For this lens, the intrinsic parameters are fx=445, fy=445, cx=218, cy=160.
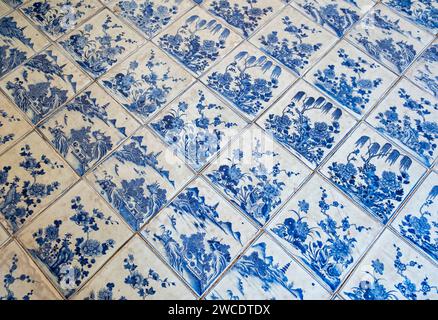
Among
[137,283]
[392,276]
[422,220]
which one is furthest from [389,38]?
[137,283]

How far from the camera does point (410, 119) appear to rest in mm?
1021

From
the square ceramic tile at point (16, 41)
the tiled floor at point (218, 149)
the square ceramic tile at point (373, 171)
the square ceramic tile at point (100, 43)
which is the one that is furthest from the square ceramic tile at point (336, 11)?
the square ceramic tile at point (16, 41)

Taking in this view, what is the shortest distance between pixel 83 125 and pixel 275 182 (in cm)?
44

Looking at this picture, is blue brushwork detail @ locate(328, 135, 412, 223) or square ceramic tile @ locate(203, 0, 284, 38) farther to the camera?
square ceramic tile @ locate(203, 0, 284, 38)

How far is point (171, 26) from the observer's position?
1133 millimetres

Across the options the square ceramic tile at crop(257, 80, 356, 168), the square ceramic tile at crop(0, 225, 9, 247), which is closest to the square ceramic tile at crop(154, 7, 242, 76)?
the square ceramic tile at crop(257, 80, 356, 168)

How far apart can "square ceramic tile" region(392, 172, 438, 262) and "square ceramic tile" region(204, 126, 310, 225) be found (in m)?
0.22

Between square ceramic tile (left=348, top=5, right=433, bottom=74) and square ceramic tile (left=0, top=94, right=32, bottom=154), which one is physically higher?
square ceramic tile (left=348, top=5, right=433, bottom=74)

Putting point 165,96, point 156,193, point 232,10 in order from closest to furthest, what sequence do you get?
point 156,193 < point 165,96 < point 232,10

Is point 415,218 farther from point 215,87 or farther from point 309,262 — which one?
point 215,87

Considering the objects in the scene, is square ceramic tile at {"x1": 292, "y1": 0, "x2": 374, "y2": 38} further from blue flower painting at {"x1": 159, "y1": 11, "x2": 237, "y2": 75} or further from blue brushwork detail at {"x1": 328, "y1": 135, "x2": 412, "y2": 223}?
blue brushwork detail at {"x1": 328, "y1": 135, "x2": 412, "y2": 223}

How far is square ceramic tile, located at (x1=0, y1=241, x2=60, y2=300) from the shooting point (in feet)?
2.72

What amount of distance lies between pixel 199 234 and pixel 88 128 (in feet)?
1.15
